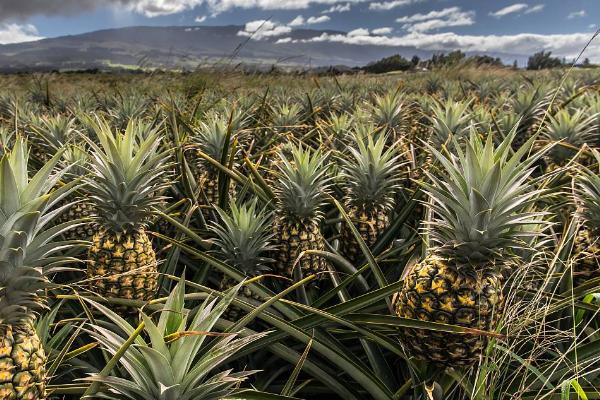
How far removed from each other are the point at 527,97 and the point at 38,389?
4.97 m

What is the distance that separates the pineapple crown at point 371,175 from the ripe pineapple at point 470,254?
2.76 ft

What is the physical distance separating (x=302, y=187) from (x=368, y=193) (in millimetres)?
525

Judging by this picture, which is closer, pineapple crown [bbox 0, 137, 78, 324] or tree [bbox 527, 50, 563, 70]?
pineapple crown [bbox 0, 137, 78, 324]

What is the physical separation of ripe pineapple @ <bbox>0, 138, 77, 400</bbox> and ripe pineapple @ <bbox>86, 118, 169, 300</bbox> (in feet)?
2.11

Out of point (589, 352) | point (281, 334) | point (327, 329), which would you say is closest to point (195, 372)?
point (281, 334)

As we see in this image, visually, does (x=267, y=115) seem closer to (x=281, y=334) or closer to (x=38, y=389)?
(x=281, y=334)

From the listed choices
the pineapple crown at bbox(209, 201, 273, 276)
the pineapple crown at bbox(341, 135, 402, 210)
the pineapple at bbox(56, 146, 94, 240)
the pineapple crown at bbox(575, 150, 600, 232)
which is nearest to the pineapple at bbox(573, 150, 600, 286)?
the pineapple crown at bbox(575, 150, 600, 232)

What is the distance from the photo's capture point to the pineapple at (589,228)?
211 cm

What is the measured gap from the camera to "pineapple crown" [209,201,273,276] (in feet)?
7.17

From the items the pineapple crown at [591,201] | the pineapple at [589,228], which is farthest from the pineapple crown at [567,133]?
the pineapple crown at [591,201]

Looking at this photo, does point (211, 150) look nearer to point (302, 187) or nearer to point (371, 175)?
point (302, 187)

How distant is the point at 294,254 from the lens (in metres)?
2.41

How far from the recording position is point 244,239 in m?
2.20

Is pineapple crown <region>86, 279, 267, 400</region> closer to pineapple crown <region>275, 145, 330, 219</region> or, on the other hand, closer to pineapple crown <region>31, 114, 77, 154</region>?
pineapple crown <region>275, 145, 330, 219</region>
